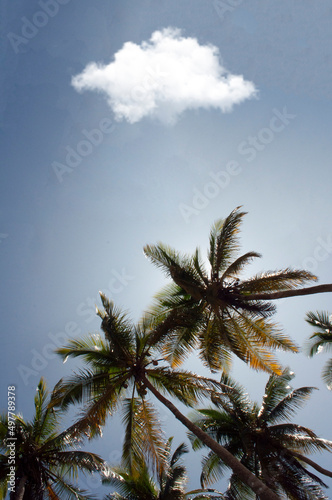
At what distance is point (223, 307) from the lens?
12.7 m

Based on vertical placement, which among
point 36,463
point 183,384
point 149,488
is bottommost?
point 149,488

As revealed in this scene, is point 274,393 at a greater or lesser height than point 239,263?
lesser

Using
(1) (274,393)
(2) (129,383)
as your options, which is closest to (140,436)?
(2) (129,383)

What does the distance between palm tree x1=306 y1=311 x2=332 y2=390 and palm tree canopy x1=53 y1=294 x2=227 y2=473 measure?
7.21m

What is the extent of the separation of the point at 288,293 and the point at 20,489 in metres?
11.0

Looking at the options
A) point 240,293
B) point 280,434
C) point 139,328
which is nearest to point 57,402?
point 139,328

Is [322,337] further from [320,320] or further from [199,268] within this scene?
[199,268]

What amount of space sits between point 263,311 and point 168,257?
4133 mm

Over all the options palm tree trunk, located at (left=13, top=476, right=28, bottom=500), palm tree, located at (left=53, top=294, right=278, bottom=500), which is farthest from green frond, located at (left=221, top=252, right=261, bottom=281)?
palm tree trunk, located at (left=13, top=476, right=28, bottom=500)

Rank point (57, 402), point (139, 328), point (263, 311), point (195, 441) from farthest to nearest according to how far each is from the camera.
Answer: point (195, 441)
point (139, 328)
point (263, 311)
point (57, 402)

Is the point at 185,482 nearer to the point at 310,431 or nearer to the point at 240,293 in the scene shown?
the point at 310,431

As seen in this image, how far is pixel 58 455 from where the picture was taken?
12008 mm

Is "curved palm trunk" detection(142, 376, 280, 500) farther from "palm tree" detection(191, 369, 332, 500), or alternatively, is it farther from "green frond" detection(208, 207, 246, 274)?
"green frond" detection(208, 207, 246, 274)

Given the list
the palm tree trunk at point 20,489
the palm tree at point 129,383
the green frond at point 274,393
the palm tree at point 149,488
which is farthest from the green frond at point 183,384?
the palm tree trunk at point 20,489
